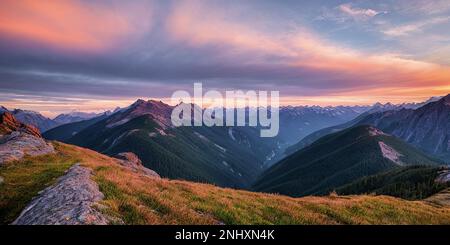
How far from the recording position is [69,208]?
13.3 meters

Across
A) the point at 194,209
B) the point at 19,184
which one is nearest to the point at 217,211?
the point at 194,209

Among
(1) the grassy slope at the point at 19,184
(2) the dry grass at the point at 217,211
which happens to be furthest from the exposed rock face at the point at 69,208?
(1) the grassy slope at the point at 19,184

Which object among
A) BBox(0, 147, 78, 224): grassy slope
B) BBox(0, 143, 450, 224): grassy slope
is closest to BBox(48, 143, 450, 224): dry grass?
BBox(0, 143, 450, 224): grassy slope

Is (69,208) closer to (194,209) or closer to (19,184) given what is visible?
(194,209)

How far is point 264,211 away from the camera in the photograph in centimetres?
1903

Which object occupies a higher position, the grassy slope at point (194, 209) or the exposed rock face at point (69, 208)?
the exposed rock face at point (69, 208)

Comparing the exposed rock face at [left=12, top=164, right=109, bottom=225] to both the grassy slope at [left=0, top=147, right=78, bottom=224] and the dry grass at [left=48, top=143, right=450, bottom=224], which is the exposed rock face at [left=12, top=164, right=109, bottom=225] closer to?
the dry grass at [left=48, top=143, right=450, bottom=224]

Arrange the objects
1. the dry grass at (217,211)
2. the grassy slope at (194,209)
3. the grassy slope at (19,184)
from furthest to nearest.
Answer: the grassy slope at (19,184) < the grassy slope at (194,209) < the dry grass at (217,211)

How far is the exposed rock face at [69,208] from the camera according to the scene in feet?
38.8

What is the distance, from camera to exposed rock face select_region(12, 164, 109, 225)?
11.8 meters

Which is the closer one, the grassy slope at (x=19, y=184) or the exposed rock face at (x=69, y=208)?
the exposed rock face at (x=69, y=208)

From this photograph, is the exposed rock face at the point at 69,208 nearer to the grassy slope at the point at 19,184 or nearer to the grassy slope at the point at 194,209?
the grassy slope at the point at 194,209

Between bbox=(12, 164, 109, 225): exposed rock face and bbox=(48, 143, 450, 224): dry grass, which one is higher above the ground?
bbox=(12, 164, 109, 225): exposed rock face
